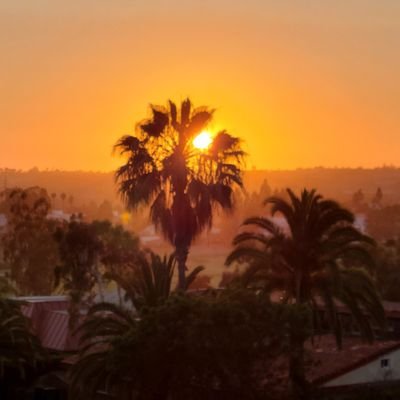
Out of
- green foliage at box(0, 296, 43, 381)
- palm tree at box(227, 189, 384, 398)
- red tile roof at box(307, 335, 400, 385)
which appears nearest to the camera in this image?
red tile roof at box(307, 335, 400, 385)

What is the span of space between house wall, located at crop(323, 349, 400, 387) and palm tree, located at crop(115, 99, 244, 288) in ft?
31.9

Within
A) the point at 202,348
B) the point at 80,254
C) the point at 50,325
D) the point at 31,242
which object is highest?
the point at 31,242

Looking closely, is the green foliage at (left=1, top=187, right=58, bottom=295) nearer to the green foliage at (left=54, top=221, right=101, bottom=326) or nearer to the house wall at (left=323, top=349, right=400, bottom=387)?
the green foliage at (left=54, top=221, right=101, bottom=326)

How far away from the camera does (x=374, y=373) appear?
32.0 metres

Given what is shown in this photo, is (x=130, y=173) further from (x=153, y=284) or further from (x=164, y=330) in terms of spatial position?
(x=164, y=330)

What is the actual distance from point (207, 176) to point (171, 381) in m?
13.5

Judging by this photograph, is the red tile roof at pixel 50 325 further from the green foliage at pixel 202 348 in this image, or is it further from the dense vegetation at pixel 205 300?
A: the green foliage at pixel 202 348

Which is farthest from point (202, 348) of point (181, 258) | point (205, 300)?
point (181, 258)

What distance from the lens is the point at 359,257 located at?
3102 centimetres

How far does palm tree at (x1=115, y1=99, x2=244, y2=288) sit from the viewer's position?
38906 mm

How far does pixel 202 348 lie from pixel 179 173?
13415mm

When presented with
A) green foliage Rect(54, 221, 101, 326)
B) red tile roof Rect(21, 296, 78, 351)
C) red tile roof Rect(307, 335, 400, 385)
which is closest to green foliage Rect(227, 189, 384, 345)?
red tile roof Rect(307, 335, 400, 385)

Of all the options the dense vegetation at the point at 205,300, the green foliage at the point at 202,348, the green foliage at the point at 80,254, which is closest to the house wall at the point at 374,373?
the dense vegetation at the point at 205,300

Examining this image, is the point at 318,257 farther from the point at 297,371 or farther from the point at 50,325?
the point at 50,325
